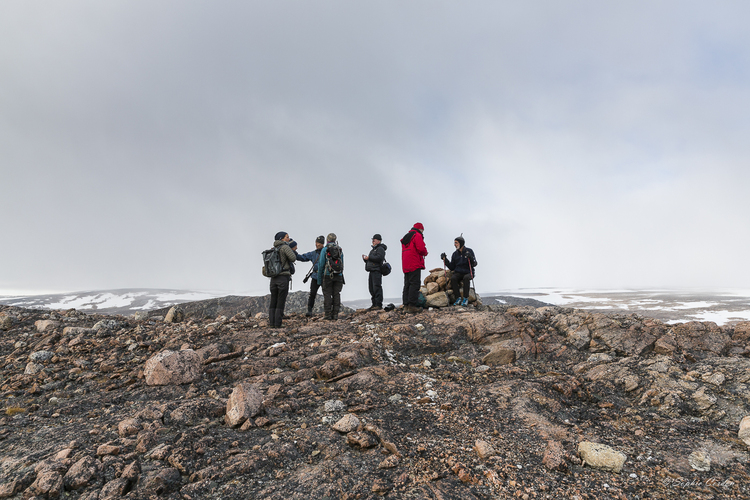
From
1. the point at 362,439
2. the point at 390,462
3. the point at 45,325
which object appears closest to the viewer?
the point at 390,462

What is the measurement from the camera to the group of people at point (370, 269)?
10891 millimetres

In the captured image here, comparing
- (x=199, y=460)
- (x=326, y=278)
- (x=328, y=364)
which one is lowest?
(x=199, y=460)

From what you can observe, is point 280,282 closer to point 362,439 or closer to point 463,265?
point 463,265

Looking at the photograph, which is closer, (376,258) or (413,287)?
(413,287)

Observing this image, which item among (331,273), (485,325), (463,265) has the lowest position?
(485,325)

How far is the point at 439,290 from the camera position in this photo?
47.7ft

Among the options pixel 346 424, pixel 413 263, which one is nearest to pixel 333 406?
pixel 346 424

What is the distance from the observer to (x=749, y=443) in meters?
4.57

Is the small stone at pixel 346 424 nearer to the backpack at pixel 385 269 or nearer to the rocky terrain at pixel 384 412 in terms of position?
the rocky terrain at pixel 384 412

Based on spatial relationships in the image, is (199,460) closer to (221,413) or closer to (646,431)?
(221,413)

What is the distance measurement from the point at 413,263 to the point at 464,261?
2112 mm

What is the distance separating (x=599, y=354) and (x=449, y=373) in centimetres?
440

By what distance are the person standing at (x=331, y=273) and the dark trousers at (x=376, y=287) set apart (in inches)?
61.8

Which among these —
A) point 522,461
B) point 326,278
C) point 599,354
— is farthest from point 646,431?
point 326,278
